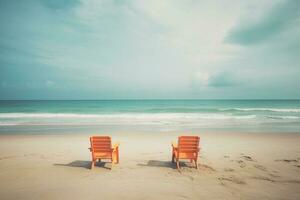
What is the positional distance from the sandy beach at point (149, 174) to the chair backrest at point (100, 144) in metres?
0.64

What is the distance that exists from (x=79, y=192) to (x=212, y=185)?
336 cm

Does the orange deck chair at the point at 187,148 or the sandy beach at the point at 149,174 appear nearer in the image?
the sandy beach at the point at 149,174

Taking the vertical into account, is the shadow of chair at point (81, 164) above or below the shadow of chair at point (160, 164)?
above

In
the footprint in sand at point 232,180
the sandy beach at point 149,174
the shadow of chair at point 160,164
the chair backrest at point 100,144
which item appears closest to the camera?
the sandy beach at point 149,174

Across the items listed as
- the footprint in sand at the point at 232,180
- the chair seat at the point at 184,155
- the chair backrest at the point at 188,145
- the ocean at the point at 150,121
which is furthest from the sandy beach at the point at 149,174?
the ocean at the point at 150,121

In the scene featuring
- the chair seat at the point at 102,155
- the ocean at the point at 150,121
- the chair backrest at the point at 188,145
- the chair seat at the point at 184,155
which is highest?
the chair backrest at the point at 188,145

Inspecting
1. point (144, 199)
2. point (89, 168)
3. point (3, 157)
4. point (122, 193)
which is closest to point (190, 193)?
point (144, 199)

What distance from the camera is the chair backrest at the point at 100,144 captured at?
6059 mm

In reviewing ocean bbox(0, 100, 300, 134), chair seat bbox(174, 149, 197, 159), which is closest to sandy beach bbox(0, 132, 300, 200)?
chair seat bbox(174, 149, 197, 159)

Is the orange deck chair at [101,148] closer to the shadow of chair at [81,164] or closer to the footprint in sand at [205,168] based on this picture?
the shadow of chair at [81,164]

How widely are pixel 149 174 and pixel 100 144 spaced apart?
182cm

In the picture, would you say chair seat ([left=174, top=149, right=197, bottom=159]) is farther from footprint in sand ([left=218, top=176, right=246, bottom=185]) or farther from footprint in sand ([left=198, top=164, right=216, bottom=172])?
footprint in sand ([left=218, top=176, right=246, bottom=185])

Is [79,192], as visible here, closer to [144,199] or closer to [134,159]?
[144,199]

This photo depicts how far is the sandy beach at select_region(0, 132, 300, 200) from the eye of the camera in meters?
4.57
